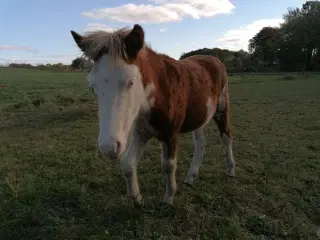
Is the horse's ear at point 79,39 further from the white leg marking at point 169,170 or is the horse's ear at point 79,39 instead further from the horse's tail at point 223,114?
the horse's tail at point 223,114

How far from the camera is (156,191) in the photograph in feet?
14.9

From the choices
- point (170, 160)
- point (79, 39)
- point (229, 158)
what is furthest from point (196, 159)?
point (79, 39)

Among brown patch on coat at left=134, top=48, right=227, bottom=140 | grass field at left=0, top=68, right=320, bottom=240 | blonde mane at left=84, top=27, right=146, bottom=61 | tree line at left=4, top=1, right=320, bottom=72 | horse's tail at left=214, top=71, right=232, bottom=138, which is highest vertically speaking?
tree line at left=4, top=1, right=320, bottom=72

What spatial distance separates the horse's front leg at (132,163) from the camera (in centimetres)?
391

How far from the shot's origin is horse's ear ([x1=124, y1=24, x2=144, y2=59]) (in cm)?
284

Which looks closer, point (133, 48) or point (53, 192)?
point (133, 48)

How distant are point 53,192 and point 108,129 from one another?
6.79 feet

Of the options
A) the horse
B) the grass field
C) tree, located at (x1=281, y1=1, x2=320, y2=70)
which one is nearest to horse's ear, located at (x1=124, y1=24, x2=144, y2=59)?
the horse

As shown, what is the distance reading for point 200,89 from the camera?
4469mm

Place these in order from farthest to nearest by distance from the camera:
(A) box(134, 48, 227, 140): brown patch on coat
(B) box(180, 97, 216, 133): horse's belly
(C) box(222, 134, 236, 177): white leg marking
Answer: (C) box(222, 134, 236, 177): white leg marking, (B) box(180, 97, 216, 133): horse's belly, (A) box(134, 48, 227, 140): brown patch on coat

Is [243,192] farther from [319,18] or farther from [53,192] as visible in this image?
[319,18]

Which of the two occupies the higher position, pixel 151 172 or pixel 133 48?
pixel 133 48

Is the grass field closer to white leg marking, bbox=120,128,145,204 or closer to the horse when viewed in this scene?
white leg marking, bbox=120,128,145,204

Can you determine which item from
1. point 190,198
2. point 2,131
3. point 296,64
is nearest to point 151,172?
point 190,198
